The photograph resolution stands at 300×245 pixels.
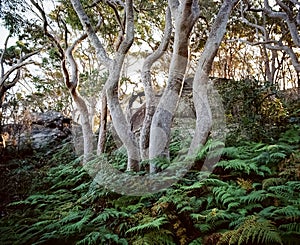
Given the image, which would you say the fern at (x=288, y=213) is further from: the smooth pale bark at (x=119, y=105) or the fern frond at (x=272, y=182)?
the smooth pale bark at (x=119, y=105)

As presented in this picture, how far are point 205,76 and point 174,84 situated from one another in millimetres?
697

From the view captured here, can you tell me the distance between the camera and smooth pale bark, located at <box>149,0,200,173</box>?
5645 millimetres

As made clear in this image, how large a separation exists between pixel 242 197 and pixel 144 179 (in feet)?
6.06

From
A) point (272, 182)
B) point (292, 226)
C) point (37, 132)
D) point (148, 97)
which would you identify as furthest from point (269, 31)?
point (292, 226)

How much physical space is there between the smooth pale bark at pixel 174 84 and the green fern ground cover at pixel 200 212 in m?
1.02

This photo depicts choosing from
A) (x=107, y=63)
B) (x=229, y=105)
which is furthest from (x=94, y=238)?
(x=229, y=105)

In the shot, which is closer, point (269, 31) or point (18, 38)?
point (18, 38)

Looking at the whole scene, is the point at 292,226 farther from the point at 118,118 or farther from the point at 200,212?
the point at 118,118

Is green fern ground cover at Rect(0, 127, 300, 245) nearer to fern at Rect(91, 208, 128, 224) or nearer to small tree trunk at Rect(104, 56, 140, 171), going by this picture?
fern at Rect(91, 208, 128, 224)

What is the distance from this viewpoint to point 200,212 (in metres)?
3.70

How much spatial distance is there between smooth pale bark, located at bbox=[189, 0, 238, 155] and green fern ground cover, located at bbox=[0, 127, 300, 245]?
760 millimetres

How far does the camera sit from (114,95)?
6.06 metres

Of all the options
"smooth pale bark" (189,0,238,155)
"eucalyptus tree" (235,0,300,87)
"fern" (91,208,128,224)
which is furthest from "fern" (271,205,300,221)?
"eucalyptus tree" (235,0,300,87)

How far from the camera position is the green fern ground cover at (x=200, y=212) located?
3074mm
